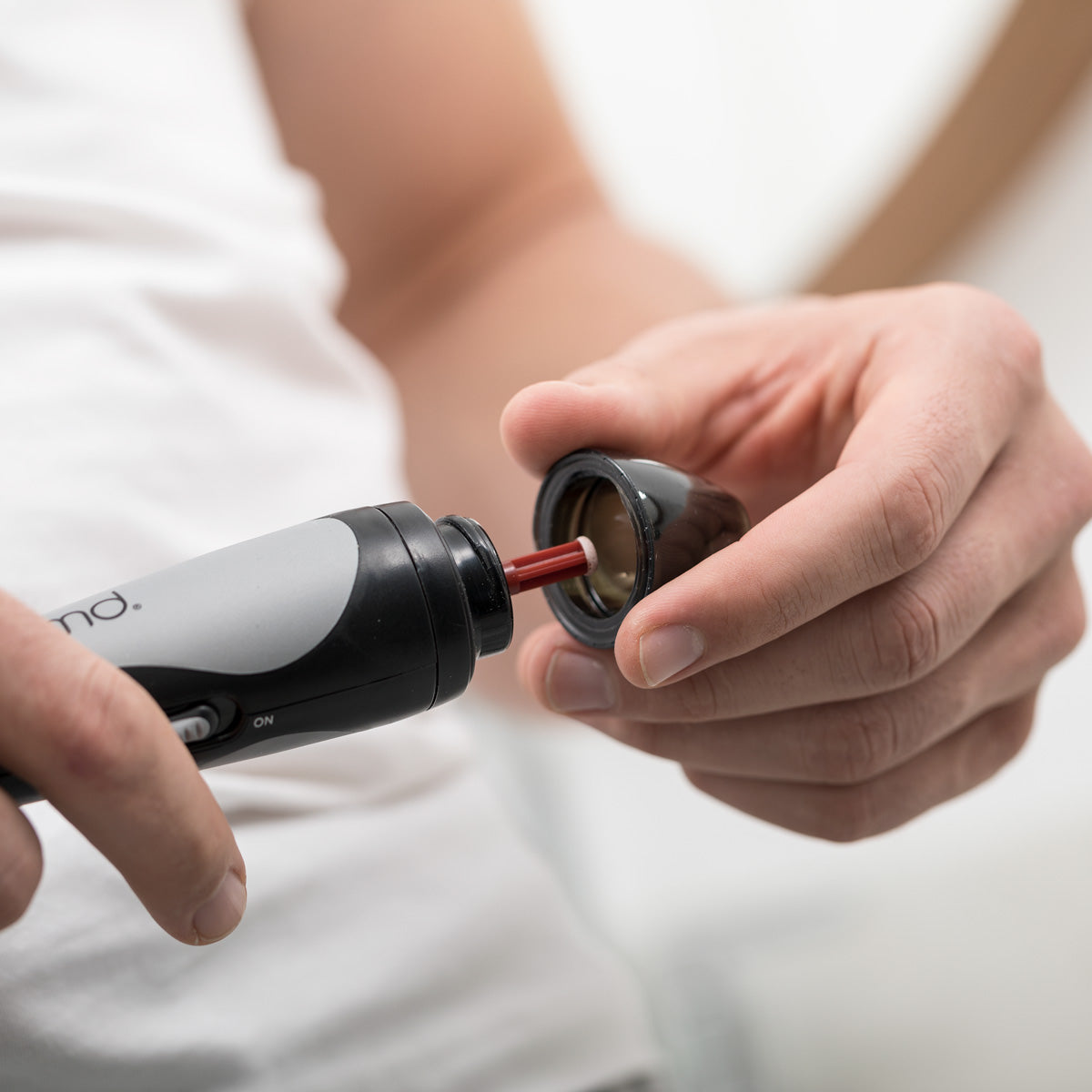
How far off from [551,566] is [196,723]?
0.13 meters

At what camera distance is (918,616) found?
0.36m

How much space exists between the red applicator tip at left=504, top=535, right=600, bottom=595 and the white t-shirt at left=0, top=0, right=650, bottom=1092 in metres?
0.14

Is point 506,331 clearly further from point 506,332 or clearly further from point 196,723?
point 196,723

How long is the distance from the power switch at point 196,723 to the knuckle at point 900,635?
225 millimetres

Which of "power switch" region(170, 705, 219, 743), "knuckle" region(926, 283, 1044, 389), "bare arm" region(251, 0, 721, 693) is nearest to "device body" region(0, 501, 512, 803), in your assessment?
"power switch" region(170, 705, 219, 743)

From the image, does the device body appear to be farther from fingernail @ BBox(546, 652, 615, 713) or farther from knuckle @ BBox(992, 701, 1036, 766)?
knuckle @ BBox(992, 701, 1036, 766)

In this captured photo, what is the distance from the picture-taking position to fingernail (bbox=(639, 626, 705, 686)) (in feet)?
1.05

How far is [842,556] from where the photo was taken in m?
0.34

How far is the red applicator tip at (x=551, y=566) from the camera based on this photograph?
339 mm

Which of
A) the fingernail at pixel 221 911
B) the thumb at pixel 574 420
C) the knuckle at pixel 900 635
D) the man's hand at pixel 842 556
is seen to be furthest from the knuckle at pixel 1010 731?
the fingernail at pixel 221 911

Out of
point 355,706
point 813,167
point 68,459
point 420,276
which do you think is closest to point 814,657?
point 355,706

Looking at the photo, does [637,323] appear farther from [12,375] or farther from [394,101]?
[12,375]

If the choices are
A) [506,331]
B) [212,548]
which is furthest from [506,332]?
[212,548]

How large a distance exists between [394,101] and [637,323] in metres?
0.24
